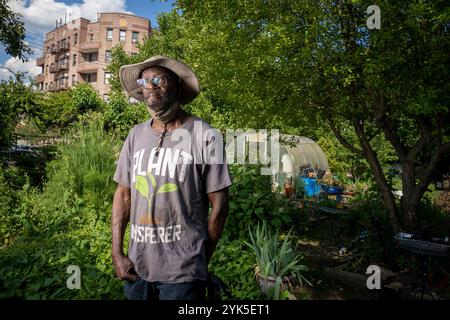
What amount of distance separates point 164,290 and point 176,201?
528 mm

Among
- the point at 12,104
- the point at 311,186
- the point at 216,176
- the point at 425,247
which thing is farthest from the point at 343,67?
the point at 12,104

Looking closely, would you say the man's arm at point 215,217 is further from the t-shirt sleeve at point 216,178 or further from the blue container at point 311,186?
the blue container at point 311,186

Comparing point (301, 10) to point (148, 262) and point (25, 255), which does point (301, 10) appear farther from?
point (25, 255)

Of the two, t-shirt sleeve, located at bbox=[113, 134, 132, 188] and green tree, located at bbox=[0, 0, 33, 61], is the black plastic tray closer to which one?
t-shirt sleeve, located at bbox=[113, 134, 132, 188]

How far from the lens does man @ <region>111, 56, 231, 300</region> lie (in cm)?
214

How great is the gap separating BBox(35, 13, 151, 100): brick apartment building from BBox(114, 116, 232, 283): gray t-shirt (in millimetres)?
49818

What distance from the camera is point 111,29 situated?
171ft

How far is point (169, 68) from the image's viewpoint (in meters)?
2.54

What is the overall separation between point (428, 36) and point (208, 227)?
4.55 metres

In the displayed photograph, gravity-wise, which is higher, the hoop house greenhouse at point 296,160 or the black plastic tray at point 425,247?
the hoop house greenhouse at point 296,160

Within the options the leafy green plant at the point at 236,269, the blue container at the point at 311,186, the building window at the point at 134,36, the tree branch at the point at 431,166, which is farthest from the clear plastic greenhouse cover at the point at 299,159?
the building window at the point at 134,36

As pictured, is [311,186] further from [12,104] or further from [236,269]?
[12,104]

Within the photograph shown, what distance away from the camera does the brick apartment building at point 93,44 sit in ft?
170
